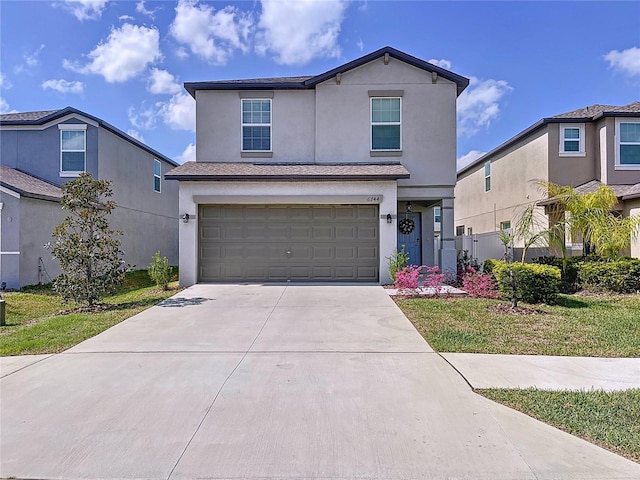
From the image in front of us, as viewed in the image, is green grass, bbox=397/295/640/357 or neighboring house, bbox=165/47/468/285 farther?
neighboring house, bbox=165/47/468/285

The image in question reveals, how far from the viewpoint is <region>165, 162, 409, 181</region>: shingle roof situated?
12633 millimetres

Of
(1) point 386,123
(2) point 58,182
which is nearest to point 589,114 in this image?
(1) point 386,123

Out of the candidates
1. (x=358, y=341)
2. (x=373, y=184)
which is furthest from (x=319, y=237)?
(x=358, y=341)

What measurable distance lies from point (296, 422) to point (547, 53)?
15.4m

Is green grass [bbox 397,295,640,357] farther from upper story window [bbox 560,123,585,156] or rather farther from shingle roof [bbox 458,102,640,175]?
shingle roof [bbox 458,102,640,175]

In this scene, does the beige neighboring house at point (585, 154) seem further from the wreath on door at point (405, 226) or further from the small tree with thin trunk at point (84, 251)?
the small tree with thin trunk at point (84, 251)

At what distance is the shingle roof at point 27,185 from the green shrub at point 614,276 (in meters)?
17.3

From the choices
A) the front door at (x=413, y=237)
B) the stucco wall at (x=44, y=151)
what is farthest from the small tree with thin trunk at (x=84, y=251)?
the front door at (x=413, y=237)

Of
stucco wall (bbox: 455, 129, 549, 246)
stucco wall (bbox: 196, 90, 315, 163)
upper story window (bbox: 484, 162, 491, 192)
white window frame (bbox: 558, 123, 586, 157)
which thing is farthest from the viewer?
upper story window (bbox: 484, 162, 491, 192)

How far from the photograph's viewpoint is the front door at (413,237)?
1725 cm

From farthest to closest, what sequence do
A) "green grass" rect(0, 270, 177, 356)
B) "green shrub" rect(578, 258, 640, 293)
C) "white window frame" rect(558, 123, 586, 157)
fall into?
"white window frame" rect(558, 123, 586, 157) → "green shrub" rect(578, 258, 640, 293) → "green grass" rect(0, 270, 177, 356)

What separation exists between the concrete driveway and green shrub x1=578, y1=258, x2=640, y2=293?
26.2 feet

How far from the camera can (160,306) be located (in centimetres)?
980

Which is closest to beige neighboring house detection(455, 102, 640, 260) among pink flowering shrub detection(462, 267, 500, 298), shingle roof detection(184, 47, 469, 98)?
shingle roof detection(184, 47, 469, 98)
